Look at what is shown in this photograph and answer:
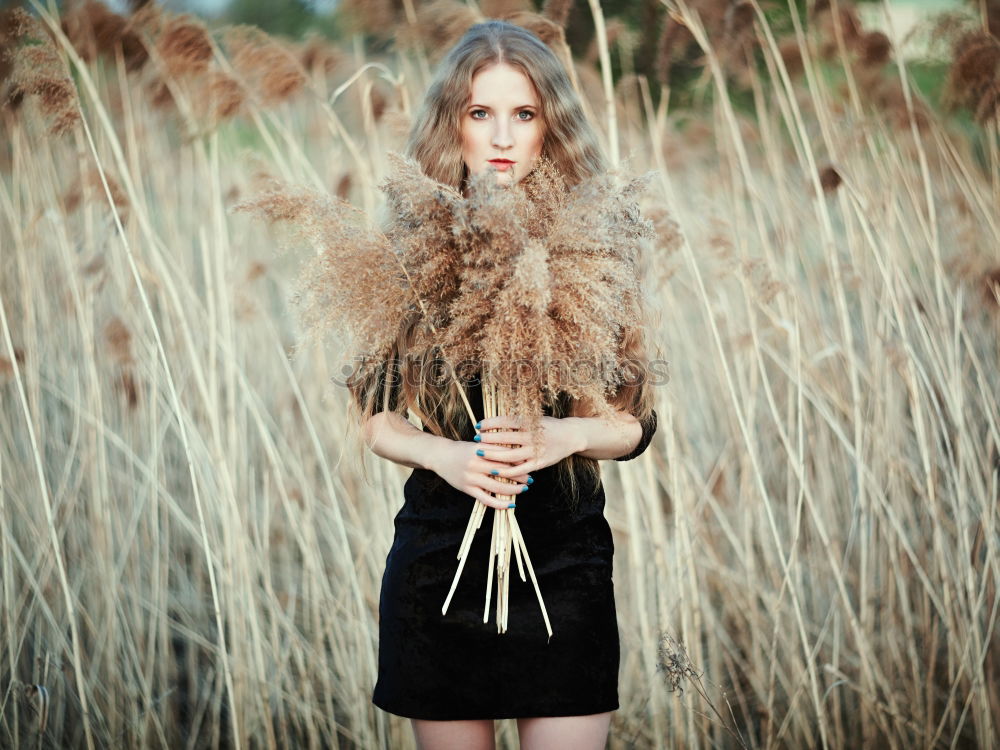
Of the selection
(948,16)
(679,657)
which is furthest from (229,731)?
(948,16)

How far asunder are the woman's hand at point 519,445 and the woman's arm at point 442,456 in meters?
0.01

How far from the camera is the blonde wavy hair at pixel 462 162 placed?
1.55 m

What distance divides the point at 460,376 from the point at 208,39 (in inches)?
51.0

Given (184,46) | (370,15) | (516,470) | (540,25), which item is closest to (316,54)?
(370,15)

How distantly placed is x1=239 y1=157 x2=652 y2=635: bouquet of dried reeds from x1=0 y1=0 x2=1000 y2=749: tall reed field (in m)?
0.73

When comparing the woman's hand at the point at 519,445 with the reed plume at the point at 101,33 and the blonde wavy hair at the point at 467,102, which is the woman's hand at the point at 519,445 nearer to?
the blonde wavy hair at the point at 467,102

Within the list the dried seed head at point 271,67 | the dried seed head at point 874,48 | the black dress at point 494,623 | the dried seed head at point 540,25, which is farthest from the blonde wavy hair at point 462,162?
the dried seed head at point 874,48

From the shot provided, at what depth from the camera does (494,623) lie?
146 centimetres

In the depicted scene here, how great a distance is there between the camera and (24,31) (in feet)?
5.78

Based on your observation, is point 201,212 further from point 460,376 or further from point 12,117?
point 460,376

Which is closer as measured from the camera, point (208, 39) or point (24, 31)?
point (24, 31)

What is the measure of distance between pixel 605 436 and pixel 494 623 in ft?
1.25

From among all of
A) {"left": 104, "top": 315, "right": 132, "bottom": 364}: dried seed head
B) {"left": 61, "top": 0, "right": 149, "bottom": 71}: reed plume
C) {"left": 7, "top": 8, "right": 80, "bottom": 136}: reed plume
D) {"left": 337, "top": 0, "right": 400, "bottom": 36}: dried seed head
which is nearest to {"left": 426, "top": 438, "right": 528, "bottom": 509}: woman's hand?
{"left": 7, "top": 8, "right": 80, "bottom": 136}: reed plume

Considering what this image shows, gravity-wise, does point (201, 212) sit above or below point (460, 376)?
above
